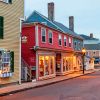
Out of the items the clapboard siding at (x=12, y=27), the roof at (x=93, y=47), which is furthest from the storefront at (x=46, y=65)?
the roof at (x=93, y=47)

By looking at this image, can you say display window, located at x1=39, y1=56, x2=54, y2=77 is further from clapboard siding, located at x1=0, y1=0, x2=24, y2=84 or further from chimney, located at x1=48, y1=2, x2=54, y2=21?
chimney, located at x1=48, y1=2, x2=54, y2=21

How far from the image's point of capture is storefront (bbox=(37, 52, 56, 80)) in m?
34.3

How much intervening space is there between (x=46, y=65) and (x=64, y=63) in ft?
30.9

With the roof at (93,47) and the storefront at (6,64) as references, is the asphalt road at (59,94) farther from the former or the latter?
the roof at (93,47)

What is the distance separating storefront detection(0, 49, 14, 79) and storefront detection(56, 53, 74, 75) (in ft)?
55.9

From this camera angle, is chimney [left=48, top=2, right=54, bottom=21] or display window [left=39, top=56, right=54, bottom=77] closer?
display window [left=39, top=56, right=54, bottom=77]

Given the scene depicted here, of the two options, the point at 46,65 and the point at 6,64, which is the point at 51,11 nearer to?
the point at 46,65

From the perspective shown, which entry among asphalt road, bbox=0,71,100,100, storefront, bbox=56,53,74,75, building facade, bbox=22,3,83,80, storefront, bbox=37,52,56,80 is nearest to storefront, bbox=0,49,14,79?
building facade, bbox=22,3,83,80

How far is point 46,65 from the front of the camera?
36.2 m

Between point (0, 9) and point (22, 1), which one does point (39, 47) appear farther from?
point (0, 9)

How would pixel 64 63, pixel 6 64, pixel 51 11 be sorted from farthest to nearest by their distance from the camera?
pixel 51 11 → pixel 64 63 → pixel 6 64

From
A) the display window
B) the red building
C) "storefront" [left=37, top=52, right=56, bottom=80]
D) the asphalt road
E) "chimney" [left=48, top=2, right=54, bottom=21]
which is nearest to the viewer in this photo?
the asphalt road

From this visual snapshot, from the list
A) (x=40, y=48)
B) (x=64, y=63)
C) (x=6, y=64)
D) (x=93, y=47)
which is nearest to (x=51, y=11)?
(x=64, y=63)

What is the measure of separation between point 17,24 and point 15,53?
92.7 inches
